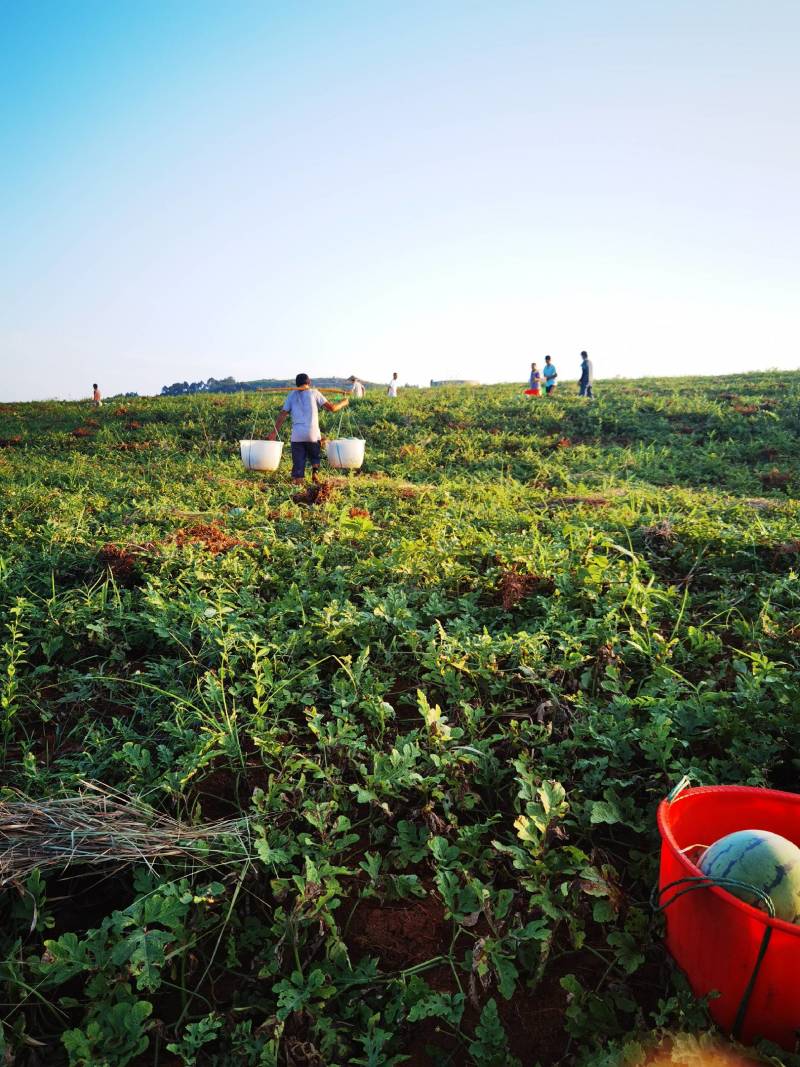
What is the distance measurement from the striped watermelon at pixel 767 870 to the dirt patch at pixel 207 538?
401cm

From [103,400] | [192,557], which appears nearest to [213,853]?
[192,557]

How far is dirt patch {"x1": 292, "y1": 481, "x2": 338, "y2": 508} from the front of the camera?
737cm

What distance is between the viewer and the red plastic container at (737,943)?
5.28ft

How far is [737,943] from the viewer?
167 cm

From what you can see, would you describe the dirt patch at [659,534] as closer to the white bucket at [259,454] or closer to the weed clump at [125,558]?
the weed clump at [125,558]

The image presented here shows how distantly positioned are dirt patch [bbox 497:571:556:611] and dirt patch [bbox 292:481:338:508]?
3.23 m

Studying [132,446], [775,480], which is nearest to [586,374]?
[775,480]

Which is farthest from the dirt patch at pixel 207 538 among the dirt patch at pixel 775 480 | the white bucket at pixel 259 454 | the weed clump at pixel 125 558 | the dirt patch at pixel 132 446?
the dirt patch at pixel 132 446

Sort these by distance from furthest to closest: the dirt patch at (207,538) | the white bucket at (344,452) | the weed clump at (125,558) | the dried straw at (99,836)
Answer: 1. the white bucket at (344,452)
2. the dirt patch at (207,538)
3. the weed clump at (125,558)
4. the dried straw at (99,836)

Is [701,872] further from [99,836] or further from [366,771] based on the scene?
[99,836]

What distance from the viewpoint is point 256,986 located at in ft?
6.80

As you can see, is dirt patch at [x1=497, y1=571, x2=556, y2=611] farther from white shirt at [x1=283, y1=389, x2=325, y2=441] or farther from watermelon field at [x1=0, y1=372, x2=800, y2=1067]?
white shirt at [x1=283, y1=389, x2=325, y2=441]

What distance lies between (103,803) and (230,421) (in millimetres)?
14407

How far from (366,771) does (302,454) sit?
A: 6.88 metres
